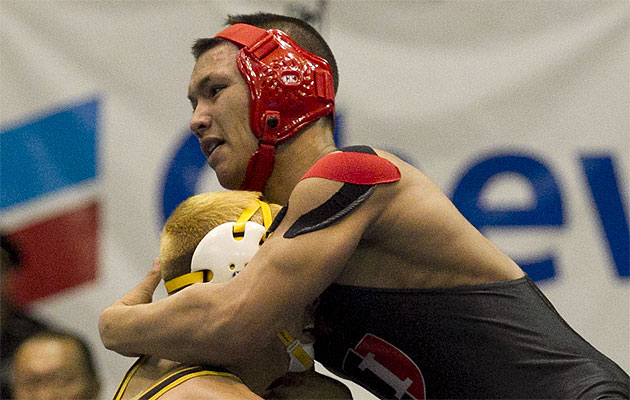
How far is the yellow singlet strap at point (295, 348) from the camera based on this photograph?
2.25 m

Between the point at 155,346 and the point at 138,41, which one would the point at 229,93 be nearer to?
the point at 155,346

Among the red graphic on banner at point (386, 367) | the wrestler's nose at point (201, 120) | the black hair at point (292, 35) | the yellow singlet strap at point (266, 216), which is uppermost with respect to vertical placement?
the black hair at point (292, 35)

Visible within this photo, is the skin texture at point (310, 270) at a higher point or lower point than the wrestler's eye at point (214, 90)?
lower

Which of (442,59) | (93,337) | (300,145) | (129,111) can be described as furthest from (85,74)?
(300,145)

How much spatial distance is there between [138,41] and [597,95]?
2347mm

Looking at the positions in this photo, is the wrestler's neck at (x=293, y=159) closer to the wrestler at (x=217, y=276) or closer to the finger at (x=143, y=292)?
the wrestler at (x=217, y=276)

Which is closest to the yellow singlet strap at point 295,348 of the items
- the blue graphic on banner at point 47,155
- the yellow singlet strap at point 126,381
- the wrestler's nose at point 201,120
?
the yellow singlet strap at point 126,381

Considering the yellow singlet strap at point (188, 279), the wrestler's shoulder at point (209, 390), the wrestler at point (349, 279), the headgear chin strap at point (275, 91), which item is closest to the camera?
the wrestler's shoulder at point (209, 390)

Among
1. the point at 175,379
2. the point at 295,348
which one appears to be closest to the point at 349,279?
the point at 295,348

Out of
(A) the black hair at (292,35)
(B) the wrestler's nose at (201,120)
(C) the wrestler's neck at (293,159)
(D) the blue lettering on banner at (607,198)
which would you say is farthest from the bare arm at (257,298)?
(D) the blue lettering on banner at (607,198)

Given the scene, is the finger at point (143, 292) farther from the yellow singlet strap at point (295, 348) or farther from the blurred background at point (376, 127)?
the blurred background at point (376, 127)

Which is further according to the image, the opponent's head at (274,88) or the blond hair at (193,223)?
the opponent's head at (274,88)

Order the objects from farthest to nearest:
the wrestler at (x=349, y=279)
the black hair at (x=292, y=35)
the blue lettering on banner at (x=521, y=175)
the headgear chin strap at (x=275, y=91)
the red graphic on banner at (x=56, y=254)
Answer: the blue lettering on banner at (x=521, y=175)
the red graphic on banner at (x=56, y=254)
the black hair at (x=292, y=35)
the headgear chin strap at (x=275, y=91)
the wrestler at (x=349, y=279)

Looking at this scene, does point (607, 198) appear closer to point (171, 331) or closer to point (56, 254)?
point (56, 254)
